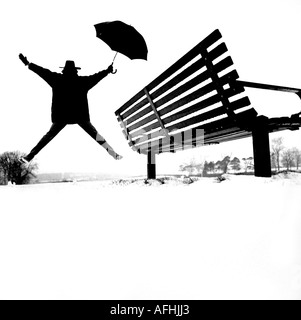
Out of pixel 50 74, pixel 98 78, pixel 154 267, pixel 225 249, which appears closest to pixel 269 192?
pixel 225 249

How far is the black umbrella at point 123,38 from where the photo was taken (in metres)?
3.49

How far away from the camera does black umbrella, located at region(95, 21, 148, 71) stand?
11.5ft

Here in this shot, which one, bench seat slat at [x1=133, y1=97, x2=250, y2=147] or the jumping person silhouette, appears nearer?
bench seat slat at [x1=133, y1=97, x2=250, y2=147]

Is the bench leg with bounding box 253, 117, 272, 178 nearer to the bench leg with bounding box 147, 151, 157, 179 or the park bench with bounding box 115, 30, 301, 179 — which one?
the park bench with bounding box 115, 30, 301, 179

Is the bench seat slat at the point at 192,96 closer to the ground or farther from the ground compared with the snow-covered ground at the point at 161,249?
farther from the ground

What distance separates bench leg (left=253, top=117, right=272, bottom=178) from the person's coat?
6.70 feet

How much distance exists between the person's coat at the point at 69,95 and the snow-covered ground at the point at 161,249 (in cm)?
159

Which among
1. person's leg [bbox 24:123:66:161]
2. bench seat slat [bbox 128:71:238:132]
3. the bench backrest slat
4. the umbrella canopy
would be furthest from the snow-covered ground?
the umbrella canopy

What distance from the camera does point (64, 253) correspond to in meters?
1.25

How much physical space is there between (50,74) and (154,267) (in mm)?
2805

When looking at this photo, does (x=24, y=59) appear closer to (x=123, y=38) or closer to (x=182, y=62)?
(x=123, y=38)

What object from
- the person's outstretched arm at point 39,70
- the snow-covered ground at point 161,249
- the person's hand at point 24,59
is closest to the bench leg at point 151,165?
the person's outstretched arm at point 39,70

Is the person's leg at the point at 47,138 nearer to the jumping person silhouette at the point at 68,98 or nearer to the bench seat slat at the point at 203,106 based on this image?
the jumping person silhouette at the point at 68,98
